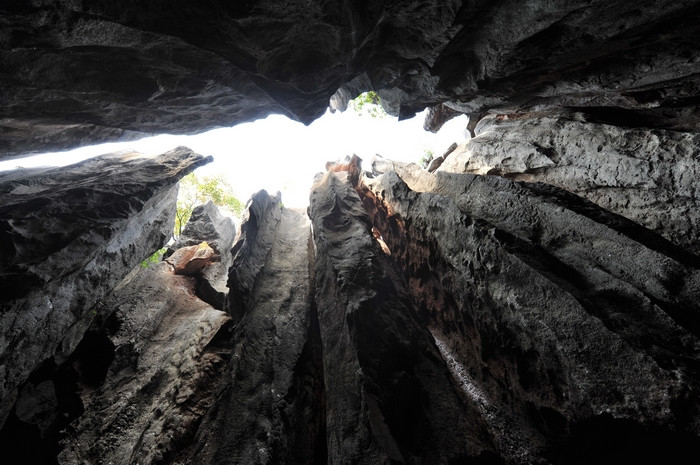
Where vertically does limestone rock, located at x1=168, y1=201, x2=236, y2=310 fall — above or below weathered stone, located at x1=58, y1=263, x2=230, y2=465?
above

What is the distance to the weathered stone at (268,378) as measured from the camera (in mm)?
6121

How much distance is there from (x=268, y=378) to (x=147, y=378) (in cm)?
367

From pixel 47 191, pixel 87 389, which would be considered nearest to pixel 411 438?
pixel 87 389

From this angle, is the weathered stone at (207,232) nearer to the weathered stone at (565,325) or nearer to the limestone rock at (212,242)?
the limestone rock at (212,242)

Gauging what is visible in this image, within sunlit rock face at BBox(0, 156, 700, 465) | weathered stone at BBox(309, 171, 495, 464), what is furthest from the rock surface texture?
weathered stone at BBox(309, 171, 495, 464)

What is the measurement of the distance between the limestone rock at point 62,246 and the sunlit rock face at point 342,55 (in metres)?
2.26

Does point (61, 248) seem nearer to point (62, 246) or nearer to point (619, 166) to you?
point (62, 246)

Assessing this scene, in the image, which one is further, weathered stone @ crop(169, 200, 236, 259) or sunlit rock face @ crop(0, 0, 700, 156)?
weathered stone @ crop(169, 200, 236, 259)

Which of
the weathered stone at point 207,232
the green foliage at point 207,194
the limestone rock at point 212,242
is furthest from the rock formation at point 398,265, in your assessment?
the green foliage at point 207,194

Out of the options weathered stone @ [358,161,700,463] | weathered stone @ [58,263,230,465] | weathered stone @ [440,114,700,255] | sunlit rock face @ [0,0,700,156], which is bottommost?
weathered stone @ [58,263,230,465]

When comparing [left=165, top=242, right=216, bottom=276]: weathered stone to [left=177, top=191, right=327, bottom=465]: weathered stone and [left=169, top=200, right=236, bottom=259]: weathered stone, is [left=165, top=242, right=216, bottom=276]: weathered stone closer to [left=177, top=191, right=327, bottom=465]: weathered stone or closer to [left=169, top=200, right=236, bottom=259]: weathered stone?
[left=169, top=200, right=236, bottom=259]: weathered stone

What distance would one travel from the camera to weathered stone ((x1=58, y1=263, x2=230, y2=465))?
21.9ft

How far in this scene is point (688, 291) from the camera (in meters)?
4.54

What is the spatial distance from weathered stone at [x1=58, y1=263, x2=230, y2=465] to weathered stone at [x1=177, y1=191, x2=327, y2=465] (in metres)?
0.79
